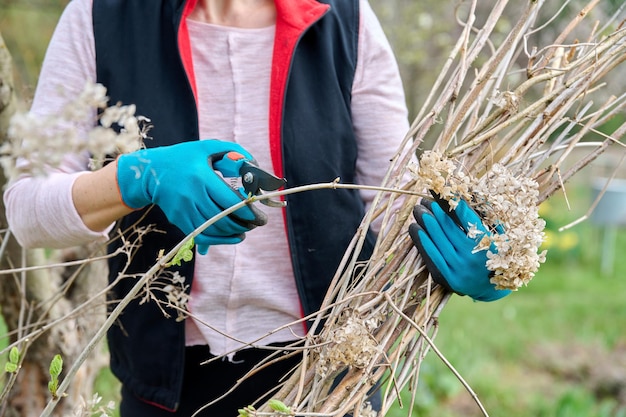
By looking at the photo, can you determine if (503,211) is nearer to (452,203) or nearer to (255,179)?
(452,203)

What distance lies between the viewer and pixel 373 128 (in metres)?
1.36

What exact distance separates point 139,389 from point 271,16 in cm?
79

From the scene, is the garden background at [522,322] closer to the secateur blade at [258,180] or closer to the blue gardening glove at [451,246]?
the secateur blade at [258,180]

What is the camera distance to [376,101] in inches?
53.1

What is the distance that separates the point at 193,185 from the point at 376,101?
0.46 meters

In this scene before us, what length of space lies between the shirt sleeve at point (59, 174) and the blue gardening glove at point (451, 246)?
1.84 ft

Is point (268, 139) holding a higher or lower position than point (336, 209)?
higher

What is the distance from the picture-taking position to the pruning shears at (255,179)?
3.26ft

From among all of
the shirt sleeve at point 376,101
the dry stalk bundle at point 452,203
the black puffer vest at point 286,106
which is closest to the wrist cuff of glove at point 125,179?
the black puffer vest at point 286,106

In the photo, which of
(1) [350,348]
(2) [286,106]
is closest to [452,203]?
(1) [350,348]

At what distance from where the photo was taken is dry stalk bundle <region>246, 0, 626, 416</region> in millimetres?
916

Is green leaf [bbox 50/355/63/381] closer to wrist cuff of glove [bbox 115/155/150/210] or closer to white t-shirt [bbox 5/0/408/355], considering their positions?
wrist cuff of glove [bbox 115/155/150/210]

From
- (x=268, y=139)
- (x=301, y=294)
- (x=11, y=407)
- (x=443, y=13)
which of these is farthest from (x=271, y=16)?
(x=443, y=13)

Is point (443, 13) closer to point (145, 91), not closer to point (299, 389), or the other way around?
point (145, 91)
